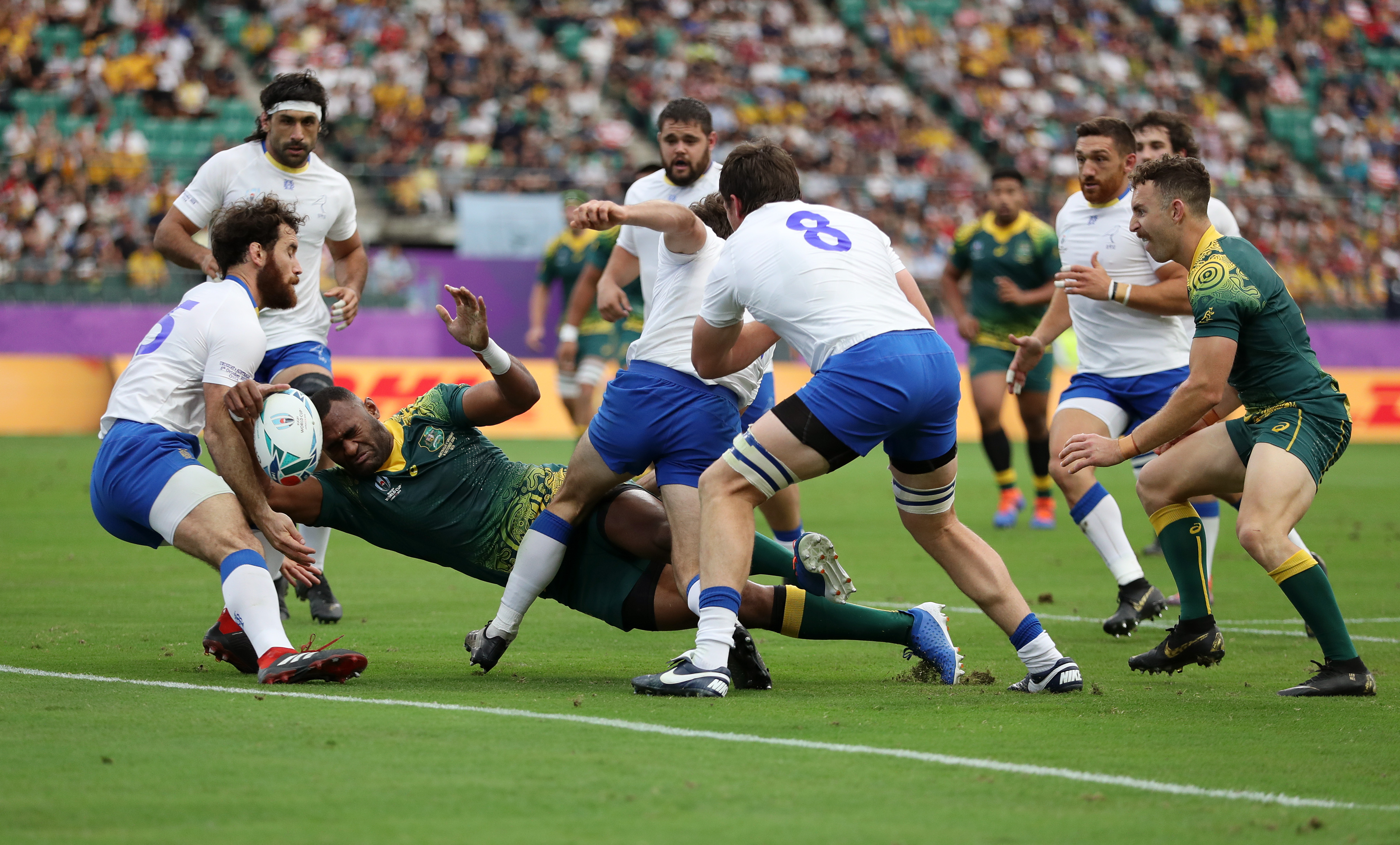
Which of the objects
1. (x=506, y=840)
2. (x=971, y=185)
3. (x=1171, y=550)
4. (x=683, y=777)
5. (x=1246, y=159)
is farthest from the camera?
(x=1246, y=159)

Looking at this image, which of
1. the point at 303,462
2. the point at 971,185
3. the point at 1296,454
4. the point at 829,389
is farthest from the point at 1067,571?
the point at 971,185

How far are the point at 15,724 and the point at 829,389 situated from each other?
111 inches

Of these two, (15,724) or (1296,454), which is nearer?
(15,724)

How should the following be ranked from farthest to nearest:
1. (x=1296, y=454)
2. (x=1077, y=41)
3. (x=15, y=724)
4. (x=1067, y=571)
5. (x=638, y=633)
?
(x=1077, y=41), (x=1067, y=571), (x=638, y=633), (x=1296, y=454), (x=15, y=724)

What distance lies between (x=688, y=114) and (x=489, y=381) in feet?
9.71

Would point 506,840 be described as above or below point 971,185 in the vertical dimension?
below

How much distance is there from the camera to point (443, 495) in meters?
5.88

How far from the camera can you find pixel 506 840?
340 centimetres

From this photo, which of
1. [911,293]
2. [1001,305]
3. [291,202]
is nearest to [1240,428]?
[911,293]

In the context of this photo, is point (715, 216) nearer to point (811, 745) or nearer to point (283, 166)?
point (811, 745)

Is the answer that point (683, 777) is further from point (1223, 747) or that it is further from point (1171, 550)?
point (1171, 550)

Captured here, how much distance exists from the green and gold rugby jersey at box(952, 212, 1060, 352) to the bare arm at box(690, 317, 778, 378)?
679 cm

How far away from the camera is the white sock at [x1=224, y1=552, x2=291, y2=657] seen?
17.7ft

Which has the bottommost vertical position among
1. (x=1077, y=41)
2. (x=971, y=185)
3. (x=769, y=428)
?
(x=769, y=428)
